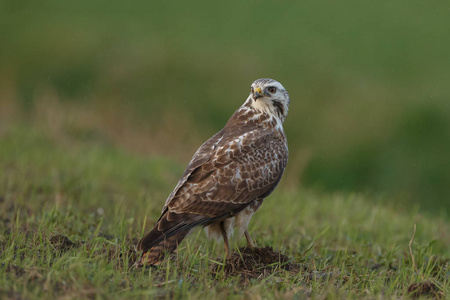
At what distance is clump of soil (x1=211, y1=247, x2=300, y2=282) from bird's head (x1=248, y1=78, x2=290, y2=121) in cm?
144

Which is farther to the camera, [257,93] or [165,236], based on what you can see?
[257,93]

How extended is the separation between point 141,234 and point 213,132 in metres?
6.80

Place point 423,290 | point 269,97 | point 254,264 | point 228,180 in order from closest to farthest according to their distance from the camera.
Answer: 1. point 423,290
2. point 254,264
3. point 228,180
4. point 269,97

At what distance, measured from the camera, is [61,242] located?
6023 mm

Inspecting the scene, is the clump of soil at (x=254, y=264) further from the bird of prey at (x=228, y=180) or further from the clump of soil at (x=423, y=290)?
the clump of soil at (x=423, y=290)

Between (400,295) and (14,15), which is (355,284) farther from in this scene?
(14,15)

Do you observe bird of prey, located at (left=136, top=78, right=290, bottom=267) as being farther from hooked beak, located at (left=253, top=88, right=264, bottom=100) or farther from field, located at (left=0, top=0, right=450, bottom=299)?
field, located at (left=0, top=0, right=450, bottom=299)

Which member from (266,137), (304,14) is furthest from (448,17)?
(266,137)

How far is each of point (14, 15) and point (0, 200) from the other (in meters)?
12.4

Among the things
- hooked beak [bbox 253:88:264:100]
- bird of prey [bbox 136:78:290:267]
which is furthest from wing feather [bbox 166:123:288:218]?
hooked beak [bbox 253:88:264:100]

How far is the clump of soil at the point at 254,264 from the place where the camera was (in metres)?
5.77

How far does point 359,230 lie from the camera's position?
858 cm

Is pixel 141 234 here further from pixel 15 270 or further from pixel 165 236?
pixel 15 270

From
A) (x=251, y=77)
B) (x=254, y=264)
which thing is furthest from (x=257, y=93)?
(x=251, y=77)
